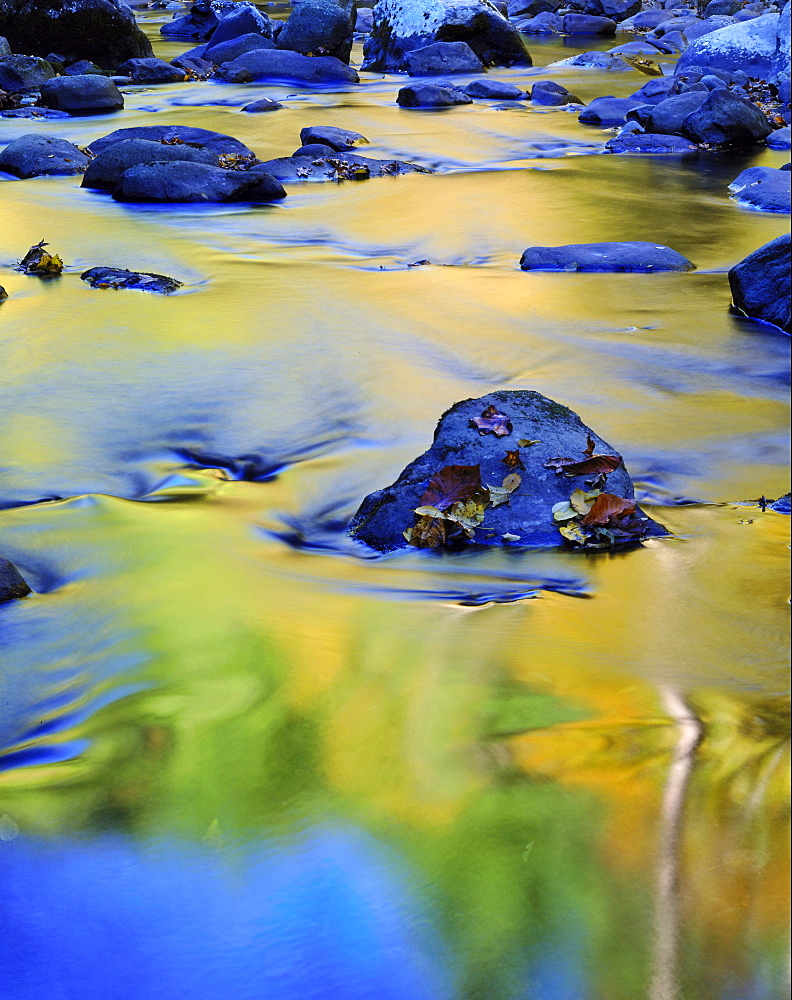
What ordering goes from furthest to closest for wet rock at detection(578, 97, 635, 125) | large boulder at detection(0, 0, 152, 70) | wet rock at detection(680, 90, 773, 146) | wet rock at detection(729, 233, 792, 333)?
large boulder at detection(0, 0, 152, 70)
wet rock at detection(578, 97, 635, 125)
wet rock at detection(680, 90, 773, 146)
wet rock at detection(729, 233, 792, 333)

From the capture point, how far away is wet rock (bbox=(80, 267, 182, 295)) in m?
6.57

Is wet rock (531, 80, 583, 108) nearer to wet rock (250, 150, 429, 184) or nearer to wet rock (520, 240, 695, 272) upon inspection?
wet rock (250, 150, 429, 184)

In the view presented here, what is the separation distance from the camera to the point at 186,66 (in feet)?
60.7

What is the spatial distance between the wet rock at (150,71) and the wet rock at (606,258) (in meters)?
13.1

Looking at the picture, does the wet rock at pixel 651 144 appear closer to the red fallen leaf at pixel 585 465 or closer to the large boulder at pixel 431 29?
the large boulder at pixel 431 29

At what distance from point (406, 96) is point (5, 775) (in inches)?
565

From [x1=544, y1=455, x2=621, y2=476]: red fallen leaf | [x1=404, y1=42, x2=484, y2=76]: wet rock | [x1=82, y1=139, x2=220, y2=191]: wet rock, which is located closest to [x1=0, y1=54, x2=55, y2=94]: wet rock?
[x1=404, y1=42, x2=484, y2=76]: wet rock

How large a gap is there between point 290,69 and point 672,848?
18150 millimetres

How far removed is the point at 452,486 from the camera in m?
3.30

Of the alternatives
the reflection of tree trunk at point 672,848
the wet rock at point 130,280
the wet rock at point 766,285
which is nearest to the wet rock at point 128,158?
the wet rock at point 130,280

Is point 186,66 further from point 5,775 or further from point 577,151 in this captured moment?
point 5,775

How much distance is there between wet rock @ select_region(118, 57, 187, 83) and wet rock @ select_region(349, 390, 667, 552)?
16324mm

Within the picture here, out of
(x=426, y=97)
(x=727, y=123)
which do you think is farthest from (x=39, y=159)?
(x=727, y=123)

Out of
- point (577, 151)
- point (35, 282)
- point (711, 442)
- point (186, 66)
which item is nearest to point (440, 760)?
point (711, 442)
